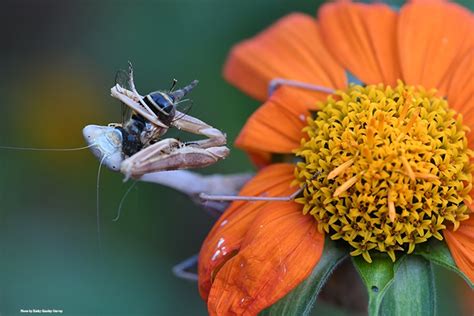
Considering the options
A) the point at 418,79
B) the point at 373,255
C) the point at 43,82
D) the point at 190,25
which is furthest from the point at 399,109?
the point at 43,82

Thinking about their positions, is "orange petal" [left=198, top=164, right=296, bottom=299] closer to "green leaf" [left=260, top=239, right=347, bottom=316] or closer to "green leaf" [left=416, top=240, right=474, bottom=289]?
"green leaf" [left=260, top=239, right=347, bottom=316]

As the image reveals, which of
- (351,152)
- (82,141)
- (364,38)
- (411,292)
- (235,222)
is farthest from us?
(82,141)

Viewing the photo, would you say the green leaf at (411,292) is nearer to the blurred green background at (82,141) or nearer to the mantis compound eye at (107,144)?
the mantis compound eye at (107,144)

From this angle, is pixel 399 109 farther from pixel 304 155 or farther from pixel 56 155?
pixel 56 155

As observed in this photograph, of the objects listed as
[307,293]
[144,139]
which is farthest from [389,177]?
[144,139]

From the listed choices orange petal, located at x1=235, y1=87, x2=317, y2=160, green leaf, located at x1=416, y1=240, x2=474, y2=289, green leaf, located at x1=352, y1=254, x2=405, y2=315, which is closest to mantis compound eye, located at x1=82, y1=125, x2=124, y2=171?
orange petal, located at x1=235, y1=87, x2=317, y2=160

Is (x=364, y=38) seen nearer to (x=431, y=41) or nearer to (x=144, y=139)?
(x=431, y=41)
